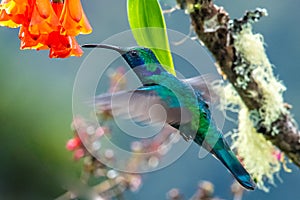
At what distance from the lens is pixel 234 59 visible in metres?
1.14

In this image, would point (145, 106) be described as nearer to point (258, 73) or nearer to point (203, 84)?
point (203, 84)

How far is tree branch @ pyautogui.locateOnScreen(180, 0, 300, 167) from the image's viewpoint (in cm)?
105

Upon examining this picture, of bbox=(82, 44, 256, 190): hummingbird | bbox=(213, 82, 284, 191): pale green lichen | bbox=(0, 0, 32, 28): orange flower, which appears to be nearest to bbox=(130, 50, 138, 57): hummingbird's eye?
bbox=(82, 44, 256, 190): hummingbird

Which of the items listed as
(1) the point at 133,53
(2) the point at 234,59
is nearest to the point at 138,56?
(1) the point at 133,53

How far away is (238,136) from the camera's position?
1.34 metres

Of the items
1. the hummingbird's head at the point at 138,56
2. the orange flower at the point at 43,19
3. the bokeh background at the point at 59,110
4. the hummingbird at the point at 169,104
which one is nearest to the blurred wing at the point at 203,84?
the hummingbird at the point at 169,104

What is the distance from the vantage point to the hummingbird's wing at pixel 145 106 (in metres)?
0.66

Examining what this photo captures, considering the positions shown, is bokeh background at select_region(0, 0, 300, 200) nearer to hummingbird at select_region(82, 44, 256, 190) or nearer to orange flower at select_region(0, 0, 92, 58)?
hummingbird at select_region(82, 44, 256, 190)

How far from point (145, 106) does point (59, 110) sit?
1522 millimetres

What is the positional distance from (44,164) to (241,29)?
98 cm

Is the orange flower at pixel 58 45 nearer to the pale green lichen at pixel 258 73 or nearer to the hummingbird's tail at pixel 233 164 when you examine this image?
the hummingbird's tail at pixel 233 164

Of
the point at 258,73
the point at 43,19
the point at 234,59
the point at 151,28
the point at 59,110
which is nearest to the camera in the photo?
the point at 43,19

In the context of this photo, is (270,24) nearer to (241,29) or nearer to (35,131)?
(35,131)

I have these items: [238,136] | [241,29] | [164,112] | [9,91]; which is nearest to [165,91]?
[164,112]
